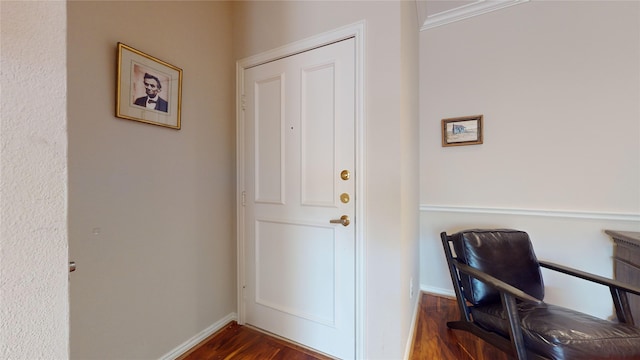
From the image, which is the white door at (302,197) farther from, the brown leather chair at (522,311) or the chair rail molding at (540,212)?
the chair rail molding at (540,212)

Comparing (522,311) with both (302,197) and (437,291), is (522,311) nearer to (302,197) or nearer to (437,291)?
(437,291)

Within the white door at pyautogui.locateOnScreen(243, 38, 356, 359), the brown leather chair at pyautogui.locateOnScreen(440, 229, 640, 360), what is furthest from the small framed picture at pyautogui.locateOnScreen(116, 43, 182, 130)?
the brown leather chair at pyautogui.locateOnScreen(440, 229, 640, 360)

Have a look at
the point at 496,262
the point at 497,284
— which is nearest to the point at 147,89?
the point at 497,284

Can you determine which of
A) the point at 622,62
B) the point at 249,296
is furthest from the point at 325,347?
the point at 622,62

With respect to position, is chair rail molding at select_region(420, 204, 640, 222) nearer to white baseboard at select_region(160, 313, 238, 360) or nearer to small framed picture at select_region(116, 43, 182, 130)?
white baseboard at select_region(160, 313, 238, 360)

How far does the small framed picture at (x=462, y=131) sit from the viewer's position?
222cm

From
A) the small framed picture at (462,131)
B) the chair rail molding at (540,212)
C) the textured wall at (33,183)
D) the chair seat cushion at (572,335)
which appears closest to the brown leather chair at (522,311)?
the chair seat cushion at (572,335)

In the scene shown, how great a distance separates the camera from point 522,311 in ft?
4.69

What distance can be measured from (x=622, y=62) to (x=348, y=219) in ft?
7.59

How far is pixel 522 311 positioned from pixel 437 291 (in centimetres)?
103

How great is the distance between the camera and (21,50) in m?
0.45

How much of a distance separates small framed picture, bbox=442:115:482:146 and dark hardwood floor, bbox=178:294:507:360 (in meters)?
1.55

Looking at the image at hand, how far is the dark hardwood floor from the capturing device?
5.19ft

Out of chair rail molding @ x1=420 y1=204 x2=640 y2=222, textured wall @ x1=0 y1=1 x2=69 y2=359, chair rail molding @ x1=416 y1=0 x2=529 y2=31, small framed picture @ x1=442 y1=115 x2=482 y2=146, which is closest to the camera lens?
textured wall @ x1=0 y1=1 x2=69 y2=359
